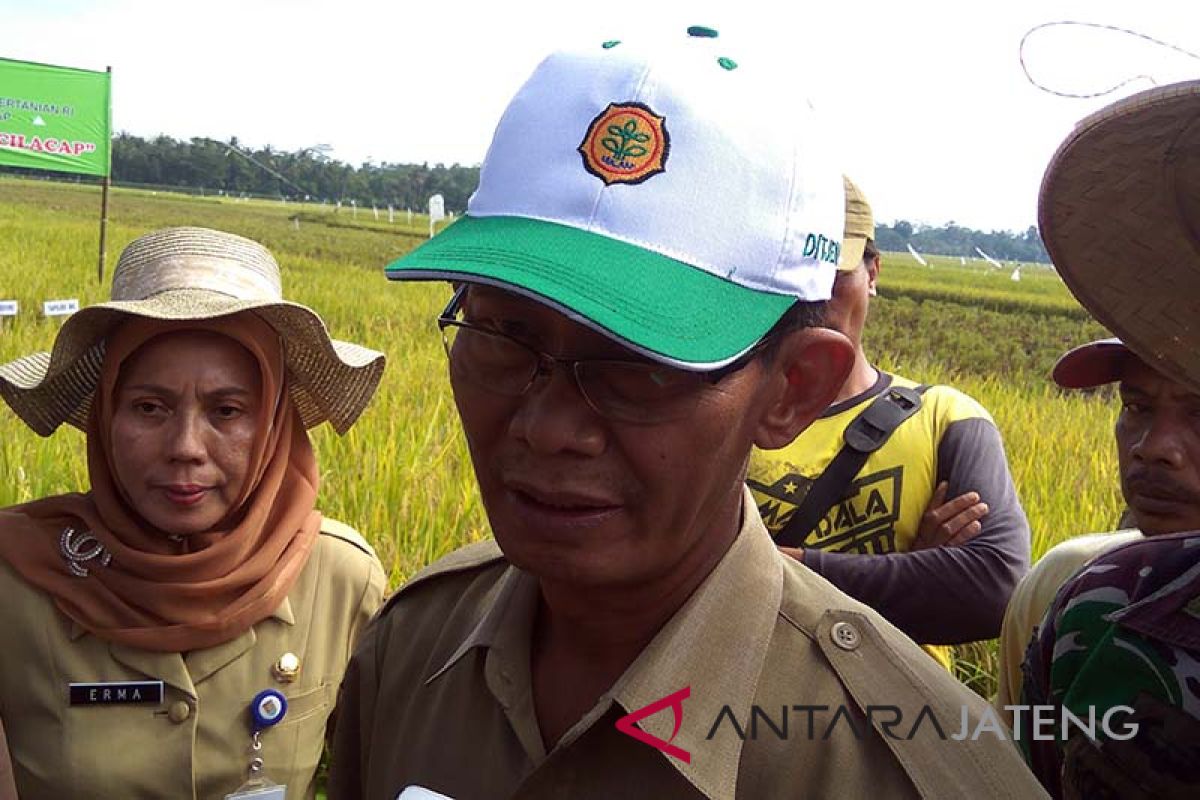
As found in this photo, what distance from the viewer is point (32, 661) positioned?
6.32 feet

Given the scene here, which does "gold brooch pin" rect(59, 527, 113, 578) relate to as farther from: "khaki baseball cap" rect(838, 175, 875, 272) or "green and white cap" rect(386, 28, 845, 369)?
"khaki baseball cap" rect(838, 175, 875, 272)

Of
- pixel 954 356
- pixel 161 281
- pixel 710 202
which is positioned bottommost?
pixel 954 356

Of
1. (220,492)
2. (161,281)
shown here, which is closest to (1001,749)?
(220,492)

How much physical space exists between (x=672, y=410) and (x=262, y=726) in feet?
4.46

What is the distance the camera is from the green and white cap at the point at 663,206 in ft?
3.23

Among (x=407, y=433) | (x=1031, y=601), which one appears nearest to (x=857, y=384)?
(x=1031, y=601)

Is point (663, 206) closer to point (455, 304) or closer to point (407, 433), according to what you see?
point (455, 304)

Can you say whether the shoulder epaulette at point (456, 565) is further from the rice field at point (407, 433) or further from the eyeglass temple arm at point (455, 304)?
the rice field at point (407, 433)

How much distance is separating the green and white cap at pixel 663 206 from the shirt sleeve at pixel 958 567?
1216mm

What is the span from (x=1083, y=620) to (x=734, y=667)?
0.58 metres

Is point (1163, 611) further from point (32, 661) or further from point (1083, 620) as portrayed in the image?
point (32, 661)

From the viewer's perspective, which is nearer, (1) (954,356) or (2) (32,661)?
(2) (32,661)

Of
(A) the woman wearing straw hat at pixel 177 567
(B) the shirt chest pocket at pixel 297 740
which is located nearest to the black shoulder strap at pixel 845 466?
(A) the woman wearing straw hat at pixel 177 567

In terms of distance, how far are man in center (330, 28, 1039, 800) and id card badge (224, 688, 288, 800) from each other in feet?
3.14
